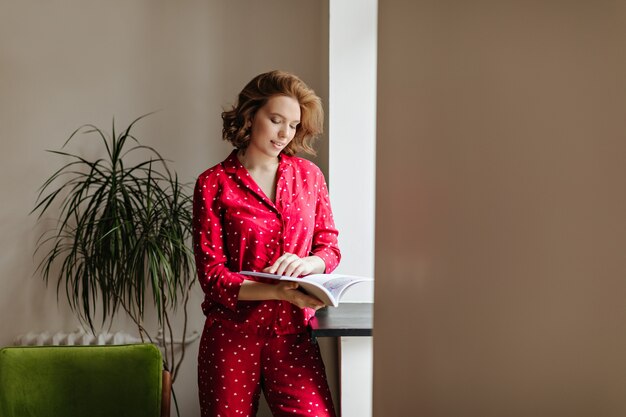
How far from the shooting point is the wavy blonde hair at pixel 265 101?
2002mm

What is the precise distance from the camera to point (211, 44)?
3.26 metres

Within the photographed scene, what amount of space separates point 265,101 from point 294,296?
0.59m

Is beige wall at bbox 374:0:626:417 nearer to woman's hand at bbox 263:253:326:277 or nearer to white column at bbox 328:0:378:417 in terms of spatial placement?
woman's hand at bbox 263:253:326:277

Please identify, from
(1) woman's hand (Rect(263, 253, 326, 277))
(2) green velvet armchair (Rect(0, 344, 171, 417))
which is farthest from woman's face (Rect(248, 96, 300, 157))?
(2) green velvet armchair (Rect(0, 344, 171, 417))

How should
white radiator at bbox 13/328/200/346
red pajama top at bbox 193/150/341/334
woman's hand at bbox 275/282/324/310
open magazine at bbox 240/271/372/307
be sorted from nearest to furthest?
open magazine at bbox 240/271/372/307
woman's hand at bbox 275/282/324/310
red pajama top at bbox 193/150/341/334
white radiator at bbox 13/328/200/346

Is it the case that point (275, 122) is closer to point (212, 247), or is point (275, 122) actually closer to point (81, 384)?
point (212, 247)

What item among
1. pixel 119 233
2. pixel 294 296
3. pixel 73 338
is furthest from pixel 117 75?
pixel 294 296

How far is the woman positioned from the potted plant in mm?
925

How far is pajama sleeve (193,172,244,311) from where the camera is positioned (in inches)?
73.9

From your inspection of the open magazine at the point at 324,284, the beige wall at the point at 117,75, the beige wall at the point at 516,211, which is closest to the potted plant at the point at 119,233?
the beige wall at the point at 117,75

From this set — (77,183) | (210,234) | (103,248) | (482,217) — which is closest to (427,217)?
(482,217)

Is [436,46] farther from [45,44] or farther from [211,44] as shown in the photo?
[45,44]

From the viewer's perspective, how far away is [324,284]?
1775mm

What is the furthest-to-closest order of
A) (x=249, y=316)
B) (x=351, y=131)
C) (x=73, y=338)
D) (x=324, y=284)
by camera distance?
(x=73, y=338) → (x=351, y=131) → (x=249, y=316) → (x=324, y=284)
